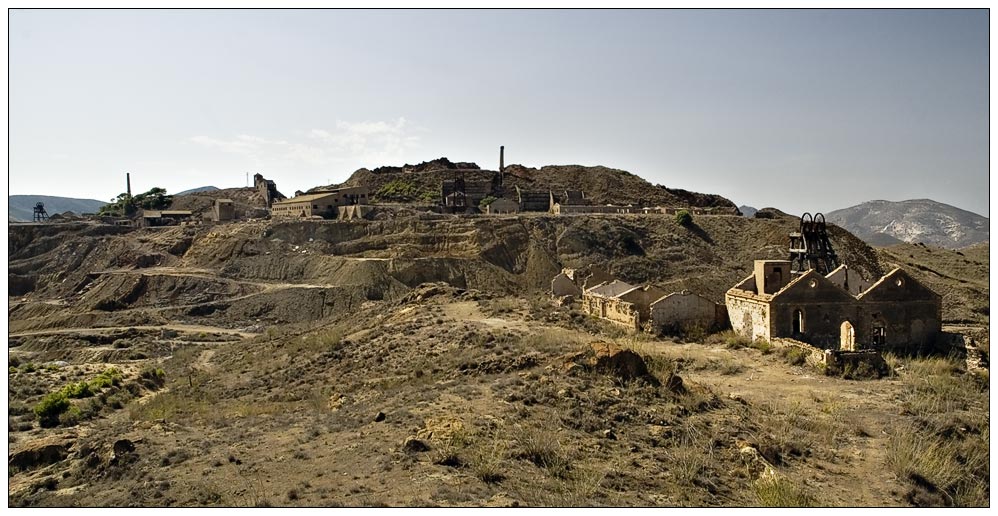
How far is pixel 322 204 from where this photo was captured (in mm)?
65312

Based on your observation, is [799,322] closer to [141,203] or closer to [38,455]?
[38,455]

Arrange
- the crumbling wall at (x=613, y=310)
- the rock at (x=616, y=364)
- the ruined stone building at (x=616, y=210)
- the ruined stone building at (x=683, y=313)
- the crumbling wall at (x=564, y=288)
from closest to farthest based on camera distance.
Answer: the rock at (x=616, y=364), the ruined stone building at (x=683, y=313), the crumbling wall at (x=613, y=310), the crumbling wall at (x=564, y=288), the ruined stone building at (x=616, y=210)

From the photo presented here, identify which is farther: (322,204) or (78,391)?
(322,204)

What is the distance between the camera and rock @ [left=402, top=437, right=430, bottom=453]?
36.9 feet

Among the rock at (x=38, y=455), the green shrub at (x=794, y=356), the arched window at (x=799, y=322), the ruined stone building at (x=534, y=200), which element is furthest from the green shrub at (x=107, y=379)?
the ruined stone building at (x=534, y=200)

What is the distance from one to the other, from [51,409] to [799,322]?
67.4ft

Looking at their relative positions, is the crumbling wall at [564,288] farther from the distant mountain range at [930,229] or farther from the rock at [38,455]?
the distant mountain range at [930,229]

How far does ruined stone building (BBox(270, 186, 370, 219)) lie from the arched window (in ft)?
156

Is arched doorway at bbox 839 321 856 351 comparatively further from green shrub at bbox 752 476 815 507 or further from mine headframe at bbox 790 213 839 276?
green shrub at bbox 752 476 815 507

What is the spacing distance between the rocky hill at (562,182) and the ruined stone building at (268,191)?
344 inches

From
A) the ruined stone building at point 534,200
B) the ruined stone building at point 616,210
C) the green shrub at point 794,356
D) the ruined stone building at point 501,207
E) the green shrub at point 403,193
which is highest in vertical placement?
the green shrub at point 403,193

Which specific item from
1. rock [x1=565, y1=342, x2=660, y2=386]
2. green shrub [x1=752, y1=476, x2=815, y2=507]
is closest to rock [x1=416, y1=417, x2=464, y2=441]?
rock [x1=565, y1=342, x2=660, y2=386]

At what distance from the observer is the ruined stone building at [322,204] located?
64438 mm

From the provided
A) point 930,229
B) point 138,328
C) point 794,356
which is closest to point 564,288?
point 794,356
